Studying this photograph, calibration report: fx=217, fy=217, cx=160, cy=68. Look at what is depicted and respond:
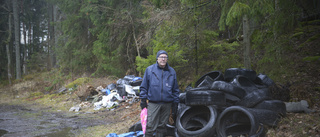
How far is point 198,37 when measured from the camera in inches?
305

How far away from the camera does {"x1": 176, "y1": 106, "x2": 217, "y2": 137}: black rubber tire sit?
4.18 metres

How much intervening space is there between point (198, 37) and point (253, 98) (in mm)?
3465

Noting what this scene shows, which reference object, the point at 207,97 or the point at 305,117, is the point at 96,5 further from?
the point at 305,117

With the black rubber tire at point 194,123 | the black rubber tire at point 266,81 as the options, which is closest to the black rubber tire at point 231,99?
the black rubber tire at point 194,123

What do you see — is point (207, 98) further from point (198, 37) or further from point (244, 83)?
point (198, 37)

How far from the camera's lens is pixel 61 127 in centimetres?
701

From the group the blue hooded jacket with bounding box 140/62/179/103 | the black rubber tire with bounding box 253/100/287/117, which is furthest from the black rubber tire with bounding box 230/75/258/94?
the blue hooded jacket with bounding box 140/62/179/103

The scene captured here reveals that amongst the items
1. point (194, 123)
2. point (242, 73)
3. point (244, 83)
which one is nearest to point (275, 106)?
point (244, 83)

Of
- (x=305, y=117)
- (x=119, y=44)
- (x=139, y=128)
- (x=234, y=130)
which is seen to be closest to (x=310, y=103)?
(x=305, y=117)

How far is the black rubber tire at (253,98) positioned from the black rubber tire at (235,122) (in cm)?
59

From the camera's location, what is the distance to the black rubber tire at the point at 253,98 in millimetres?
4828

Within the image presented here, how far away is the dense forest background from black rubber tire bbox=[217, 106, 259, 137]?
1987 millimetres

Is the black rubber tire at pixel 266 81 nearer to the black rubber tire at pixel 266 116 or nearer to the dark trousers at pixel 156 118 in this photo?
the black rubber tire at pixel 266 116

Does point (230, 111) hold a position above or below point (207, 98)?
below
